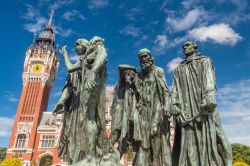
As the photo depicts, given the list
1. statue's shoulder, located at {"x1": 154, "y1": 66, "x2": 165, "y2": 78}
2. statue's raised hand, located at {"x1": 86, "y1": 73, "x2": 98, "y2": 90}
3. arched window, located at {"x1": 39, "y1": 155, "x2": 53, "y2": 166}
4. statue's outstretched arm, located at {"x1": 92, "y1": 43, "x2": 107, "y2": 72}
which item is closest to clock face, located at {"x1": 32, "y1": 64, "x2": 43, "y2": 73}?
arched window, located at {"x1": 39, "y1": 155, "x2": 53, "y2": 166}

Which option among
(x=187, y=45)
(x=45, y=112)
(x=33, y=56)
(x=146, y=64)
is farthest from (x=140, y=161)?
(x=33, y=56)

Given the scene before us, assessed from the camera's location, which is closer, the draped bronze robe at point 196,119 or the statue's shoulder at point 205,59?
the draped bronze robe at point 196,119

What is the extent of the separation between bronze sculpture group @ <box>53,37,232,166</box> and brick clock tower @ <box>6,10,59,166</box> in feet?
176

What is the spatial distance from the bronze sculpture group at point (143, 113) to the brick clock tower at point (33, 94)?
53.7 m

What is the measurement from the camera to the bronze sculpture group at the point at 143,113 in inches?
219

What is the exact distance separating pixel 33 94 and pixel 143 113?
6150 centimetres

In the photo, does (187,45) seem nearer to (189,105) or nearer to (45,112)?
(189,105)

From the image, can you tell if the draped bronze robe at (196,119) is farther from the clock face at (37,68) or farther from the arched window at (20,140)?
the clock face at (37,68)

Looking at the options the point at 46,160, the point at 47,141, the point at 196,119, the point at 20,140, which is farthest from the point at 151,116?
the point at 20,140

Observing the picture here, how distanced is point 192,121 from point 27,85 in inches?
2509

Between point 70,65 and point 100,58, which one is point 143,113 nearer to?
point 100,58

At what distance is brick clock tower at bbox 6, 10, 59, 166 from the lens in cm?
5688

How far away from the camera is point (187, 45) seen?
6566 millimetres

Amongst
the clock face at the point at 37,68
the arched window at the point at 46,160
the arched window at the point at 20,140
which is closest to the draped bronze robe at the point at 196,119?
the arched window at the point at 46,160
